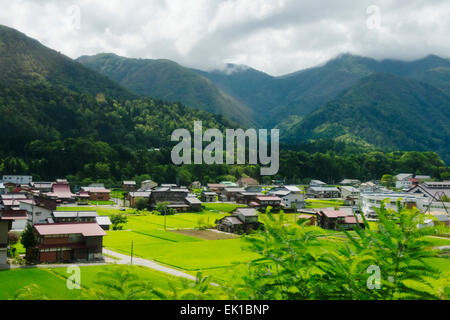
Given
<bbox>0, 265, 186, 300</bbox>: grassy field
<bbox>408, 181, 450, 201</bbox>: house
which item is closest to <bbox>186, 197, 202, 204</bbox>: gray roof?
<bbox>0, 265, 186, 300</bbox>: grassy field

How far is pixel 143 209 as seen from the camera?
6088cm

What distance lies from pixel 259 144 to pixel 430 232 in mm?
137047

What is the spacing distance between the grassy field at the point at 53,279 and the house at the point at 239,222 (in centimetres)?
2130

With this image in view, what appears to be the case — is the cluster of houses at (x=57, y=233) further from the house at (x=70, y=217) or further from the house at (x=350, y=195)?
the house at (x=350, y=195)

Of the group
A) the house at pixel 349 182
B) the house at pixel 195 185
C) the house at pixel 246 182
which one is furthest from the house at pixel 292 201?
the house at pixel 349 182

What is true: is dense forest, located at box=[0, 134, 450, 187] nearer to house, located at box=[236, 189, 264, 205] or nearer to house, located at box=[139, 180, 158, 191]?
house, located at box=[139, 180, 158, 191]

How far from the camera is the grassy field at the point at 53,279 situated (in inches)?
709

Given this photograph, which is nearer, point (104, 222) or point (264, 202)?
point (104, 222)

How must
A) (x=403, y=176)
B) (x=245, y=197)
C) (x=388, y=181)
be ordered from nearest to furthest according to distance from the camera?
(x=245, y=197)
(x=388, y=181)
(x=403, y=176)

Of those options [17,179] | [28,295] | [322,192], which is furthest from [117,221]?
[322,192]

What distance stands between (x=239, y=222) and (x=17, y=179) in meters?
58.5

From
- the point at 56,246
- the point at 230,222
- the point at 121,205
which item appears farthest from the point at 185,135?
the point at 56,246

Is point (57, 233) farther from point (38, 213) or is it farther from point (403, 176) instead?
point (403, 176)
